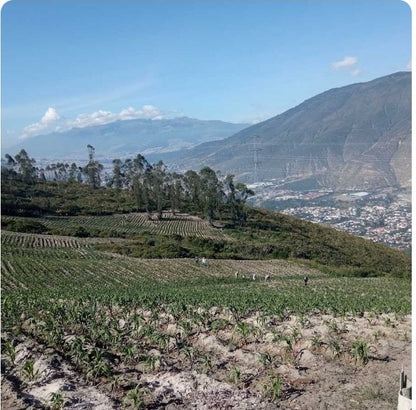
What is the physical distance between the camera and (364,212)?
469 feet

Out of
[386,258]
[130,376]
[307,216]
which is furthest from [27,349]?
[307,216]

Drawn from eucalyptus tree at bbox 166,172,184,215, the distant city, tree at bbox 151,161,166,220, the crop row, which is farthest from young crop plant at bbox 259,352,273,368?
the distant city

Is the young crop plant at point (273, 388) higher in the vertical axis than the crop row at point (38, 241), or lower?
higher

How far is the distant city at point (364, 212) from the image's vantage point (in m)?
101

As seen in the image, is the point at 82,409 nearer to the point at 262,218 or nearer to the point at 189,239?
the point at 189,239

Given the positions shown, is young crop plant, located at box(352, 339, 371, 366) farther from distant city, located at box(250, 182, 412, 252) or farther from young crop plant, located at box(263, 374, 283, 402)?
distant city, located at box(250, 182, 412, 252)

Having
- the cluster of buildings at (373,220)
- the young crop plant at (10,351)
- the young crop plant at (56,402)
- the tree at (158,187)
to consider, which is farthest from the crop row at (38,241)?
the cluster of buildings at (373,220)

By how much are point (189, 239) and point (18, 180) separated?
54.9 m

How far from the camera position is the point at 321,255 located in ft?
166

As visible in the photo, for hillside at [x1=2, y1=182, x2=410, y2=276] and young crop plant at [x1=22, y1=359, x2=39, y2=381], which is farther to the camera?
hillside at [x1=2, y1=182, x2=410, y2=276]

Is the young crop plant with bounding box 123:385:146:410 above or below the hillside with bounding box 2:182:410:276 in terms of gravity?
above

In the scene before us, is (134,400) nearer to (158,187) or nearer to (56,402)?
(56,402)

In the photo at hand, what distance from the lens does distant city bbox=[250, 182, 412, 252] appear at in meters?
101

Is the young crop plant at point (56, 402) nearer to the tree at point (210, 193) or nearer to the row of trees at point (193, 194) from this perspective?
the row of trees at point (193, 194)
